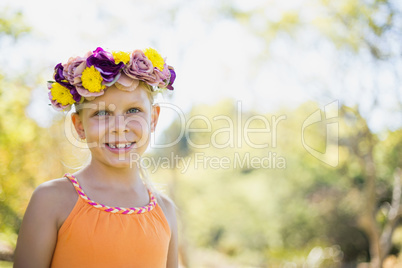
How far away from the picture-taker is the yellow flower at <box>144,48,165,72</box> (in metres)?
2.12

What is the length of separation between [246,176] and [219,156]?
5091mm

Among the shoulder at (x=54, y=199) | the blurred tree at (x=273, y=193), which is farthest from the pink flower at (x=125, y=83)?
the blurred tree at (x=273, y=193)

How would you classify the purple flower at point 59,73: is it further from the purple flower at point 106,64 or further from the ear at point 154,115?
the ear at point 154,115

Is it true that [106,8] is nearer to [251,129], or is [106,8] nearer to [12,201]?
[12,201]

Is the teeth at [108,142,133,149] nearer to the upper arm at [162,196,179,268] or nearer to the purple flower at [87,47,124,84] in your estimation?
the purple flower at [87,47,124,84]

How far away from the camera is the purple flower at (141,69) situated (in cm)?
201

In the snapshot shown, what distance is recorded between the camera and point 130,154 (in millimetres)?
2049

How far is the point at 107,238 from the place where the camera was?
1.85m

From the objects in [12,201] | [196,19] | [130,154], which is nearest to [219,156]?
[196,19]

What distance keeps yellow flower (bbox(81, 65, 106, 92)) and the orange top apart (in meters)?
0.43

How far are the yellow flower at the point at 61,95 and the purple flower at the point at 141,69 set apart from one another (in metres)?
0.32

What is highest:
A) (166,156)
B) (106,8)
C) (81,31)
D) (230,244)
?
(106,8)

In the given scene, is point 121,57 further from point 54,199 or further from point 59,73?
point 54,199
